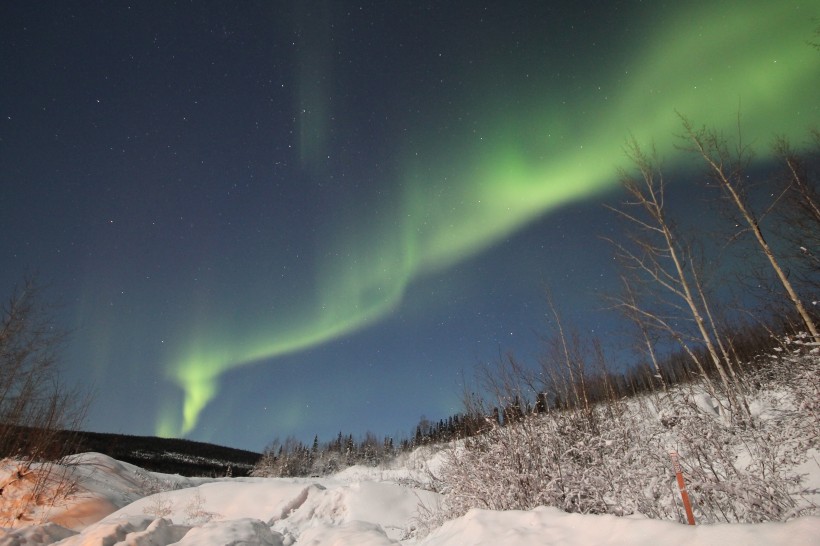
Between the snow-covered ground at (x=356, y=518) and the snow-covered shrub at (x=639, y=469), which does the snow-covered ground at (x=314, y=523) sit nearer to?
the snow-covered ground at (x=356, y=518)

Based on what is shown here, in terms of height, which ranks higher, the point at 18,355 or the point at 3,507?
the point at 18,355

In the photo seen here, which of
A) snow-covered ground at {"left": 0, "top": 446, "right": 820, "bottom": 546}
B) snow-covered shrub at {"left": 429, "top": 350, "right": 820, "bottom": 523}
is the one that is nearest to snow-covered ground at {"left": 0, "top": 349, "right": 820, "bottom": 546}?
snow-covered ground at {"left": 0, "top": 446, "right": 820, "bottom": 546}

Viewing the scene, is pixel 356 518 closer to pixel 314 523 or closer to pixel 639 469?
pixel 314 523

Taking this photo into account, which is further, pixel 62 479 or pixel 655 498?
pixel 62 479

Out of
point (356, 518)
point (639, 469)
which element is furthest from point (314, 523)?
point (639, 469)

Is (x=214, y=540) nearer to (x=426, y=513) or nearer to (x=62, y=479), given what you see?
(x=426, y=513)

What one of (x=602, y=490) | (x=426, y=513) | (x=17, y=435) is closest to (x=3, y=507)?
(x=17, y=435)

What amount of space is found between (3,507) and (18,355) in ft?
17.9

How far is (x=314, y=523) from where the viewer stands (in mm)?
10148

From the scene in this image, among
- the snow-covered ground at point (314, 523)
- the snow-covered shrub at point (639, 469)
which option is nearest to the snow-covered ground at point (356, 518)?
the snow-covered ground at point (314, 523)

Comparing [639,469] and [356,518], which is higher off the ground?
[639,469]

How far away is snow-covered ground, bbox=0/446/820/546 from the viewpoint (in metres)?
2.81

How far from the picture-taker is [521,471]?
5984mm

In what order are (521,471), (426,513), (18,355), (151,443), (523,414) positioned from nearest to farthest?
(521,471), (523,414), (426,513), (18,355), (151,443)
